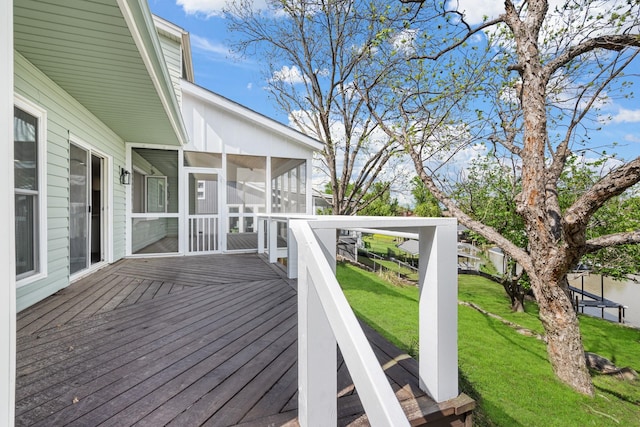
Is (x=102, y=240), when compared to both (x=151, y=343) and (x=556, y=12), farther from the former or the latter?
(x=556, y=12)

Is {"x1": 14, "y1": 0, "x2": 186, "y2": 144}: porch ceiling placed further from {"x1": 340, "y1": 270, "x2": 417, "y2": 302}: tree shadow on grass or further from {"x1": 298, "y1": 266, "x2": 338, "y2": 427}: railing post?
{"x1": 340, "y1": 270, "x2": 417, "y2": 302}: tree shadow on grass

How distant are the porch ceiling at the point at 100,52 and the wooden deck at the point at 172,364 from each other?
243cm

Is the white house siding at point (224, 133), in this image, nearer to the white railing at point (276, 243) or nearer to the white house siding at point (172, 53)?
the white house siding at point (172, 53)

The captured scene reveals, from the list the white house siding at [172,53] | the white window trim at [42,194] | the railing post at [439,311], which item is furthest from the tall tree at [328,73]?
the railing post at [439,311]

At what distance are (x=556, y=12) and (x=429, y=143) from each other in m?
2.59

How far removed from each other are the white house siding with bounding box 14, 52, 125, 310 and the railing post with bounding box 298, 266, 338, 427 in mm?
3144

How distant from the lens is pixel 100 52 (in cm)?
257

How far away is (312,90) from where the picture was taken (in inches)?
392

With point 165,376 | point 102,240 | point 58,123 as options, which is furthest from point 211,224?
point 165,376

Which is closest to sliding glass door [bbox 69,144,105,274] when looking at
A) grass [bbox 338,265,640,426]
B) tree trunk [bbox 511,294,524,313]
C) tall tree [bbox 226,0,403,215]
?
grass [bbox 338,265,640,426]

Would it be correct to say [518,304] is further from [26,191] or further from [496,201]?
[26,191]

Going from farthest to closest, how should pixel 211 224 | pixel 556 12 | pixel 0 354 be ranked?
1. pixel 211 224
2. pixel 556 12
3. pixel 0 354

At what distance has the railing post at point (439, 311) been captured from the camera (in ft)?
4.96

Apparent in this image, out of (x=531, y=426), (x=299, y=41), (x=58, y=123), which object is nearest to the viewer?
(x=531, y=426)
